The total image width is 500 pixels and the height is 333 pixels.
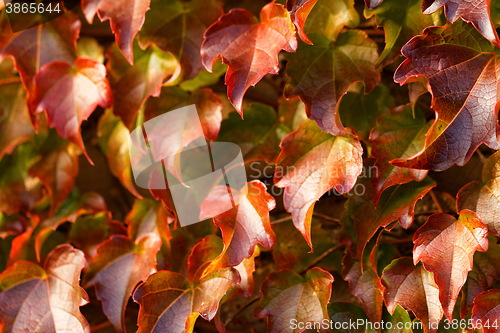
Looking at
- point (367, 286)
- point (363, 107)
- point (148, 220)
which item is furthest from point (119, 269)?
point (363, 107)

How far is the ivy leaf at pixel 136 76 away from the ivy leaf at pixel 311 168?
0.28 m

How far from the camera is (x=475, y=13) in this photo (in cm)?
43

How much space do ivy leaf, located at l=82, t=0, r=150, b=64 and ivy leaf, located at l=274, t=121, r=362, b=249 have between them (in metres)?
0.32

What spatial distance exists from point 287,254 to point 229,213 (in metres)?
0.21

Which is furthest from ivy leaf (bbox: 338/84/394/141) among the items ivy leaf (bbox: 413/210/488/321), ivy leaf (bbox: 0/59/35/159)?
ivy leaf (bbox: 0/59/35/159)

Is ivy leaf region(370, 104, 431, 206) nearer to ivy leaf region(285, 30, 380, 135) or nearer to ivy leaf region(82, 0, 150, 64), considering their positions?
ivy leaf region(285, 30, 380, 135)

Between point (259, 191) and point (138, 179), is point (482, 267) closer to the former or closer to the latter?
point (259, 191)

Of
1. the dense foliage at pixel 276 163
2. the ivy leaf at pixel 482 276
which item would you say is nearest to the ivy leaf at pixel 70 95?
the dense foliage at pixel 276 163

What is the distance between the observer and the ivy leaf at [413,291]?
0.53 meters

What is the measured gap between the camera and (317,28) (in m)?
0.61

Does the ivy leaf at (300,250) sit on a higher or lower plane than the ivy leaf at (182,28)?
lower

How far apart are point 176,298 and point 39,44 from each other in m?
0.58

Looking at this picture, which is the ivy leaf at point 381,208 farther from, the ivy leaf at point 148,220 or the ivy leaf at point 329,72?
the ivy leaf at point 148,220

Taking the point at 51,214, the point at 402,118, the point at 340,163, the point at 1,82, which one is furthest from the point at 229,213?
the point at 1,82
